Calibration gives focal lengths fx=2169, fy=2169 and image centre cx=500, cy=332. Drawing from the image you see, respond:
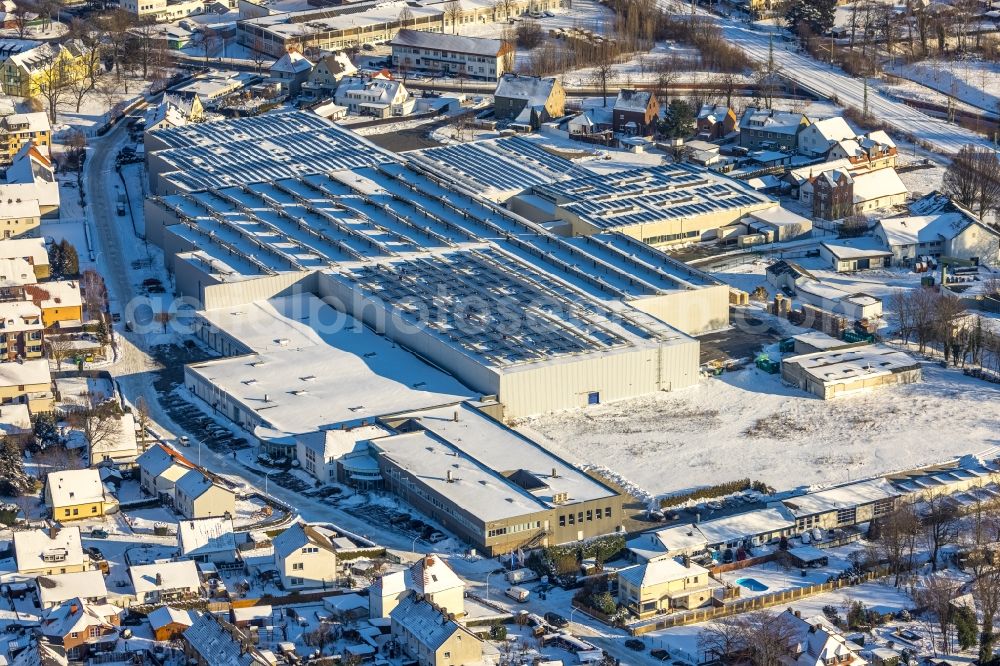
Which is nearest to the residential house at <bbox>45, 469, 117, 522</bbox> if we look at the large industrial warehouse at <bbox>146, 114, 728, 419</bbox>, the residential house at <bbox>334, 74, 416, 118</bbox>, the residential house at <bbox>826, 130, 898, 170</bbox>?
the large industrial warehouse at <bbox>146, 114, 728, 419</bbox>

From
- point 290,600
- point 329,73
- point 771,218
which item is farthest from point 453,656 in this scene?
point 329,73

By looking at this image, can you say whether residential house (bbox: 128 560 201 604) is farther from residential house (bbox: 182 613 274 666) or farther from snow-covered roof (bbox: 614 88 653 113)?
snow-covered roof (bbox: 614 88 653 113)

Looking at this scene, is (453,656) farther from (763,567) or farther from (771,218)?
(771,218)

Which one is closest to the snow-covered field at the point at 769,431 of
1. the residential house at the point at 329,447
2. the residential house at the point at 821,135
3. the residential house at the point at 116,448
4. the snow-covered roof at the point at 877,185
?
the residential house at the point at 329,447

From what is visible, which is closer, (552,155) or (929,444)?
(929,444)

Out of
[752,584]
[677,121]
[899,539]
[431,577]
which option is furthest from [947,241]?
[431,577]

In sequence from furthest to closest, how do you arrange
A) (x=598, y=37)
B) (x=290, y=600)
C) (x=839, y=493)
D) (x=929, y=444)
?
1. (x=598, y=37)
2. (x=929, y=444)
3. (x=839, y=493)
4. (x=290, y=600)
